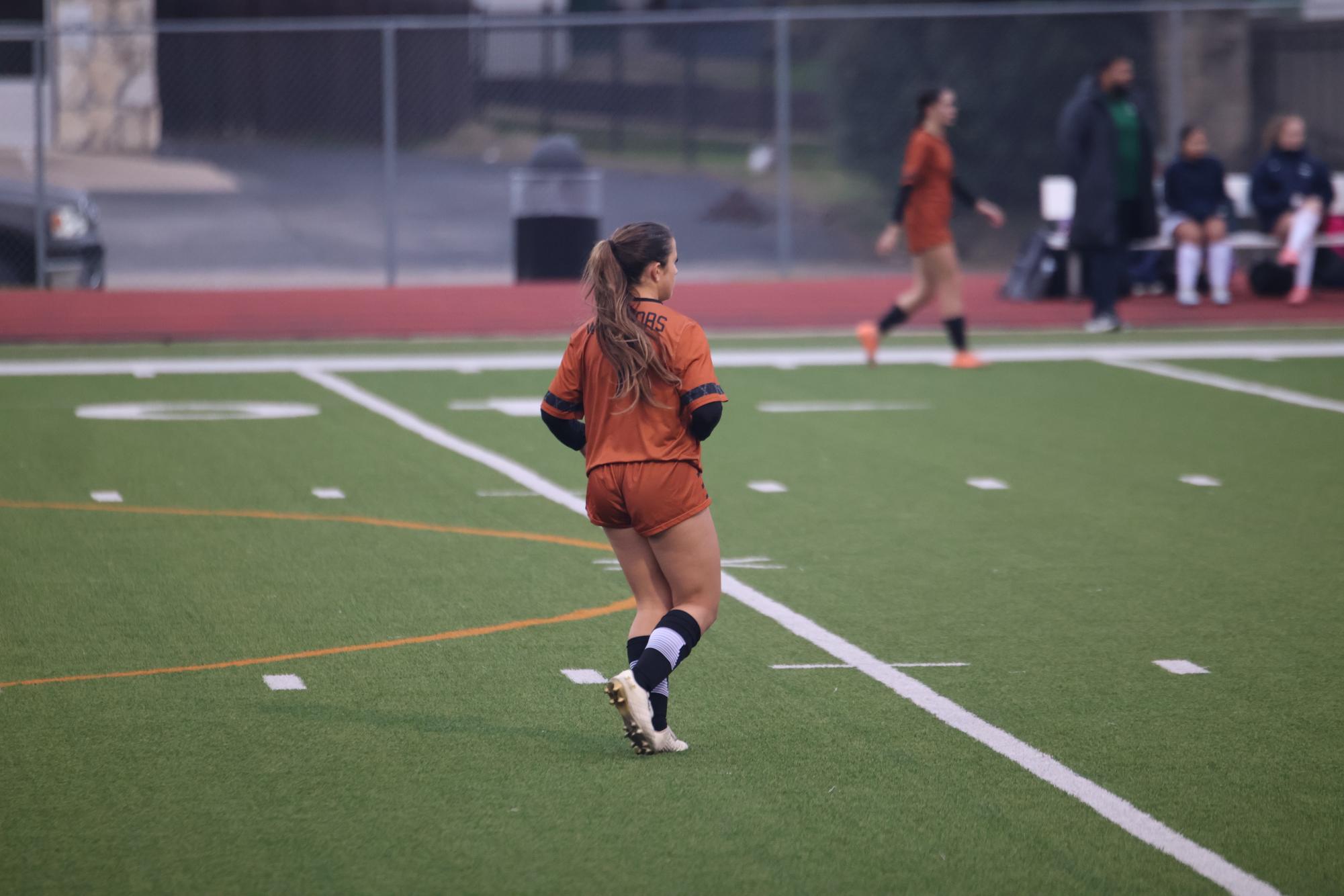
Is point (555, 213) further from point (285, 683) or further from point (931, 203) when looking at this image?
point (285, 683)

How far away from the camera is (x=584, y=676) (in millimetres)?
6582

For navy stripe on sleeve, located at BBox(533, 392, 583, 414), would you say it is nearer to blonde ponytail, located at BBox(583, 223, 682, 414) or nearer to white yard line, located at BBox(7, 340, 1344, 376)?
blonde ponytail, located at BBox(583, 223, 682, 414)

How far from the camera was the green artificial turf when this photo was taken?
4.88 meters

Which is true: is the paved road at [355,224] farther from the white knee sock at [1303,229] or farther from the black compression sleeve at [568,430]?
the black compression sleeve at [568,430]

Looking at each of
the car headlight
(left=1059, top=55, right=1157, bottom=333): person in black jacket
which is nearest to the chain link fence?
the car headlight

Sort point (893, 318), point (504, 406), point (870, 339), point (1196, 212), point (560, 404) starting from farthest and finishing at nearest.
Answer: point (1196, 212) < point (870, 339) < point (893, 318) < point (504, 406) < point (560, 404)

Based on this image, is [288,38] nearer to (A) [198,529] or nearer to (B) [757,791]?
(A) [198,529]

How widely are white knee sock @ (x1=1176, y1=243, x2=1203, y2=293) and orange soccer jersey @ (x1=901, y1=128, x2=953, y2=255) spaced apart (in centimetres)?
549

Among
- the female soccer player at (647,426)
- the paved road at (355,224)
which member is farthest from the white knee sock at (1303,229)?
the female soccer player at (647,426)

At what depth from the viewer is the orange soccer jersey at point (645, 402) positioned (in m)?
5.45

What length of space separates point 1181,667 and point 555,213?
16097 mm

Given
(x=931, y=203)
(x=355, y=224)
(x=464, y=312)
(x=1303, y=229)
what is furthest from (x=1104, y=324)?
(x=355, y=224)

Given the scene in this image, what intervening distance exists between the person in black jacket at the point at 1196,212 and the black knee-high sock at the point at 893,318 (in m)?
4.86

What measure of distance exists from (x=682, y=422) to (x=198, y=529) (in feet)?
13.5
